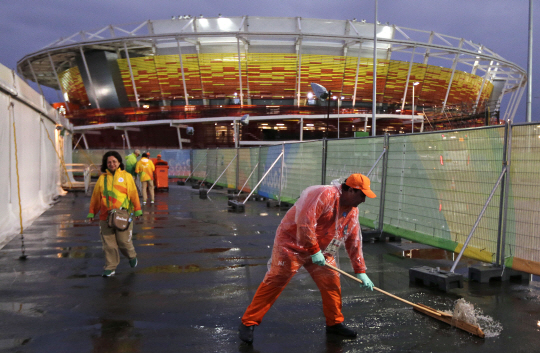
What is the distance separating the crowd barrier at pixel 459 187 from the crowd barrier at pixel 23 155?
6994 mm

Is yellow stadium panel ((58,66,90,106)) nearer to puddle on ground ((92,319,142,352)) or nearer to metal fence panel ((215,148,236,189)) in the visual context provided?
metal fence panel ((215,148,236,189))

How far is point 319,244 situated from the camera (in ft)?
12.7

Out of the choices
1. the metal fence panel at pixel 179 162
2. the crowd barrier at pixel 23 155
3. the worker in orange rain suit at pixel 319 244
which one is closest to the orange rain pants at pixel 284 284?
the worker in orange rain suit at pixel 319 244

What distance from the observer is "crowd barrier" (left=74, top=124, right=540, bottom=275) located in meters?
5.66

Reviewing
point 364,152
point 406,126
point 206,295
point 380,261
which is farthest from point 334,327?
point 406,126

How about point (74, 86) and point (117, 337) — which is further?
point (74, 86)

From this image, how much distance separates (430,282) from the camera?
5559 mm

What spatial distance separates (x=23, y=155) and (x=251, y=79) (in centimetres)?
3282

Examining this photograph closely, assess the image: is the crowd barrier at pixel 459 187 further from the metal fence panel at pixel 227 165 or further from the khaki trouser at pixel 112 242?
the metal fence panel at pixel 227 165

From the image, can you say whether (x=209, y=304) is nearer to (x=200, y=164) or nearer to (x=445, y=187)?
(x=445, y=187)

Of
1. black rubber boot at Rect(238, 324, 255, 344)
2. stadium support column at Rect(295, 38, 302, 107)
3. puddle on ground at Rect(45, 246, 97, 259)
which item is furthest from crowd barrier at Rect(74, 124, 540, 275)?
stadium support column at Rect(295, 38, 302, 107)

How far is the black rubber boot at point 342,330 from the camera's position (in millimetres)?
3926

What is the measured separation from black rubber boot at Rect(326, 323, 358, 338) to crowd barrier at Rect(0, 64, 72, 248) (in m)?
6.45

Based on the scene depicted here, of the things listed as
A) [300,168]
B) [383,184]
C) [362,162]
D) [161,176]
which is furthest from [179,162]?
[383,184]
